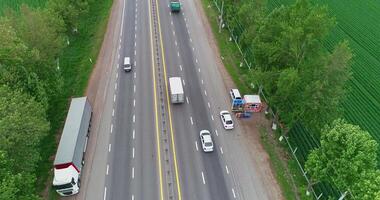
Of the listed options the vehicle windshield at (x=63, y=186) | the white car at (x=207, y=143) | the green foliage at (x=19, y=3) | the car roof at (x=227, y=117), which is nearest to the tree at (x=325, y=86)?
the car roof at (x=227, y=117)

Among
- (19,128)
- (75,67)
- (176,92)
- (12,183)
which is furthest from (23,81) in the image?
(176,92)

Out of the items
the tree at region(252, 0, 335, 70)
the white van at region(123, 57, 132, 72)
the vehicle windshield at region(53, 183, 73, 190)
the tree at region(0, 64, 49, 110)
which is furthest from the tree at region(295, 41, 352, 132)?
the tree at region(0, 64, 49, 110)

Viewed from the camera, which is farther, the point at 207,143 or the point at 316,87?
the point at 207,143

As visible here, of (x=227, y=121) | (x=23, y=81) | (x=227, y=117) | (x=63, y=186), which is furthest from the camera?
(x=227, y=117)

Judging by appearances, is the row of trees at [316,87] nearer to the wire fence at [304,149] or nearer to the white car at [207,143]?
the wire fence at [304,149]

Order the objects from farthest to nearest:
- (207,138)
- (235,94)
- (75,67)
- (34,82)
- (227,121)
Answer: (75,67) → (235,94) → (227,121) → (207,138) → (34,82)

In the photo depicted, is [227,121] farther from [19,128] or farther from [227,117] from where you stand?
[19,128]
